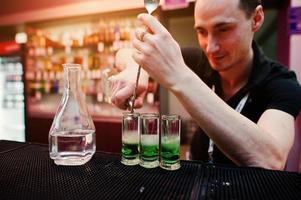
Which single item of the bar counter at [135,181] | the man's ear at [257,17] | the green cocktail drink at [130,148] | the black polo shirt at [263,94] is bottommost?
the bar counter at [135,181]

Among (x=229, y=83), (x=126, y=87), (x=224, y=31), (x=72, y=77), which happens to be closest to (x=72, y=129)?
(x=72, y=77)

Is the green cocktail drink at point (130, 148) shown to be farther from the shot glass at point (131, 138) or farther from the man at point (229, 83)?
the man at point (229, 83)

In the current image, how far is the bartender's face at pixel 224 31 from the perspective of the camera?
3.72 ft

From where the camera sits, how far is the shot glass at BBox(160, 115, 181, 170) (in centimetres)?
65

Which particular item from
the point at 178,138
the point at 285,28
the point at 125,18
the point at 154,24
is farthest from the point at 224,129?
the point at 125,18

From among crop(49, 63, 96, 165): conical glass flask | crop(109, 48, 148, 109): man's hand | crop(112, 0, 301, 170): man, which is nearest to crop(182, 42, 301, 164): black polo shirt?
crop(112, 0, 301, 170): man

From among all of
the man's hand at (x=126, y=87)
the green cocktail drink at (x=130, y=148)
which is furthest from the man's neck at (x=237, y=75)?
the green cocktail drink at (x=130, y=148)

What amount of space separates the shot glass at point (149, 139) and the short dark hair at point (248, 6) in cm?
76

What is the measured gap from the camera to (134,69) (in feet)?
3.61

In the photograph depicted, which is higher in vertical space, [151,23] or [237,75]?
[151,23]

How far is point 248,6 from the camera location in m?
1.18

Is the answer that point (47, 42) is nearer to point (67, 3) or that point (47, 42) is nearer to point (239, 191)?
point (67, 3)

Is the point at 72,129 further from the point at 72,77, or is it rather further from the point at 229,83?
the point at 229,83

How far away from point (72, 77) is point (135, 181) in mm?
321
